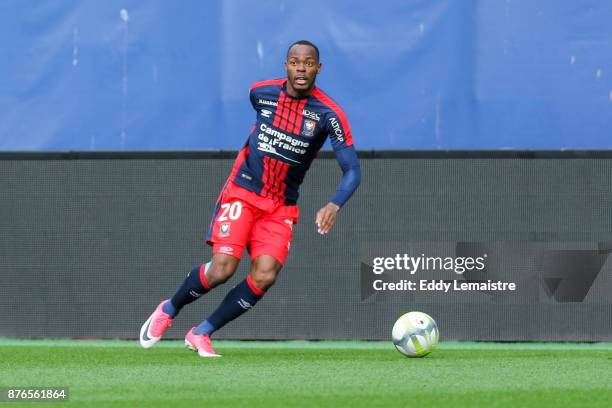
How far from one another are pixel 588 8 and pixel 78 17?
14.3 feet

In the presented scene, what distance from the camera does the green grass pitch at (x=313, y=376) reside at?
541cm

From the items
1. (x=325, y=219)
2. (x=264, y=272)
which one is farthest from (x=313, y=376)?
(x=264, y=272)

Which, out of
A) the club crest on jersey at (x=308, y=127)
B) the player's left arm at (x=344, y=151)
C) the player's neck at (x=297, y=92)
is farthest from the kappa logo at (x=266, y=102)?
the player's left arm at (x=344, y=151)

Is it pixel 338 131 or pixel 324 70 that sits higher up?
pixel 324 70

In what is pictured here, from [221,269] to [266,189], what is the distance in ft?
1.96

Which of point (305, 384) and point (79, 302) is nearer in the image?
point (305, 384)

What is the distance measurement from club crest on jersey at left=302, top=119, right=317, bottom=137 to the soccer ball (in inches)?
53.0

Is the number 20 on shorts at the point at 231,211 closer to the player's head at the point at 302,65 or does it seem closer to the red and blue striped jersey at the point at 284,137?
the red and blue striped jersey at the point at 284,137

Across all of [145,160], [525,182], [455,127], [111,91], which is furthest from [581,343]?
[111,91]

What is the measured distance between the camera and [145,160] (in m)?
9.97

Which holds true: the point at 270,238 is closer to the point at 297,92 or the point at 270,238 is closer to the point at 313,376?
the point at 297,92

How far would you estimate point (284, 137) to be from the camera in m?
7.75

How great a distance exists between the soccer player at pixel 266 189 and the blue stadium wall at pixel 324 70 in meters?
2.45

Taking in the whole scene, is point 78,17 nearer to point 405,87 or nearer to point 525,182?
point 405,87
